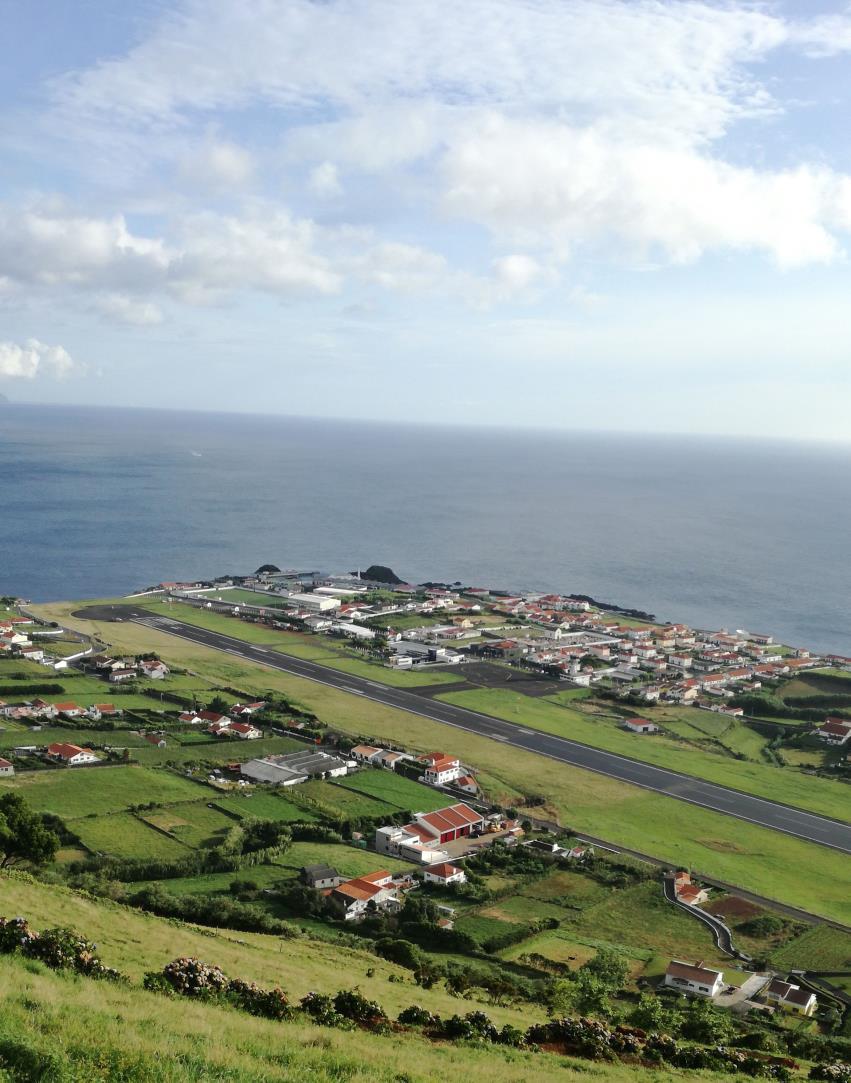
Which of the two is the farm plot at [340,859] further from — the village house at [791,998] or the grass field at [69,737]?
the grass field at [69,737]

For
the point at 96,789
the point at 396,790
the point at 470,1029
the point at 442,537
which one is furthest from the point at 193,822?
the point at 442,537

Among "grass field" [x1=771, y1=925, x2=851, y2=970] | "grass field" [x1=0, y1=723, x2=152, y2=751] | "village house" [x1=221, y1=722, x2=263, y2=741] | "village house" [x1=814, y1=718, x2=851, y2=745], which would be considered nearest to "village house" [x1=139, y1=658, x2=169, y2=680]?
"grass field" [x1=0, y1=723, x2=152, y2=751]

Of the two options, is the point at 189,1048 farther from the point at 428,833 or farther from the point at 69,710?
the point at 69,710

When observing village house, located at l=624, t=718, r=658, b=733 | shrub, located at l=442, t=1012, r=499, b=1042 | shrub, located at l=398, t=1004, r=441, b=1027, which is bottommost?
village house, located at l=624, t=718, r=658, b=733

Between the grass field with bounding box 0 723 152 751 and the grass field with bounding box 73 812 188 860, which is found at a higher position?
the grass field with bounding box 73 812 188 860

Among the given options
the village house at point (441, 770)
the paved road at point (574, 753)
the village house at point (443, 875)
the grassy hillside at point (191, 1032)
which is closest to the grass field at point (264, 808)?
the village house at point (443, 875)

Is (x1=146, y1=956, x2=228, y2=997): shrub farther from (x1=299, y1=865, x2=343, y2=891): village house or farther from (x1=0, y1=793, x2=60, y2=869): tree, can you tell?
(x1=299, y1=865, x2=343, y2=891): village house
